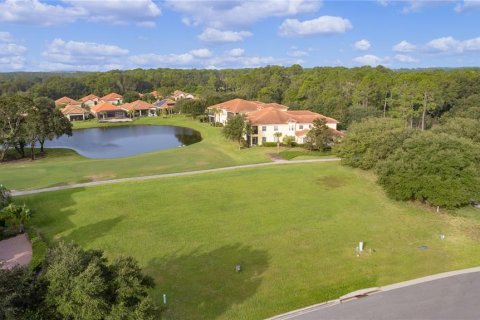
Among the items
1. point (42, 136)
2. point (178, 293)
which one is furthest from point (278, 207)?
point (42, 136)

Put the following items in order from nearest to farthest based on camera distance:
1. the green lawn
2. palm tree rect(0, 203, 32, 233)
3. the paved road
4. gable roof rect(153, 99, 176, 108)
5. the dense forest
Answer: the paved road
palm tree rect(0, 203, 32, 233)
the green lawn
the dense forest
gable roof rect(153, 99, 176, 108)

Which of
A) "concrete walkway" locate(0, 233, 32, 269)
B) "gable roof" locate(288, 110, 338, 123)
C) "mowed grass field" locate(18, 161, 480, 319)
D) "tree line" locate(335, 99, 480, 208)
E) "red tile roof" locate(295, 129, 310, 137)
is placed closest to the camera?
"mowed grass field" locate(18, 161, 480, 319)

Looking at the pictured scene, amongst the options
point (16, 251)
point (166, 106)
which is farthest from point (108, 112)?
point (16, 251)

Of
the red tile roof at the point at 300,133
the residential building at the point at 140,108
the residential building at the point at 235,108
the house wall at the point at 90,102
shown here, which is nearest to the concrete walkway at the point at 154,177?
the red tile roof at the point at 300,133

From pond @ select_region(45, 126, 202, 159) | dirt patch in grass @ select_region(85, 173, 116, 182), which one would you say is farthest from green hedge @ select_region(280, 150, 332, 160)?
pond @ select_region(45, 126, 202, 159)

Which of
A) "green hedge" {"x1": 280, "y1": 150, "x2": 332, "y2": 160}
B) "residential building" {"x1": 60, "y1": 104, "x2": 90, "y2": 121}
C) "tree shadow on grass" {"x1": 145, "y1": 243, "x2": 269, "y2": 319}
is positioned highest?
"residential building" {"x1": 60, "y1": 104, "x2": 90, "y2": 121}

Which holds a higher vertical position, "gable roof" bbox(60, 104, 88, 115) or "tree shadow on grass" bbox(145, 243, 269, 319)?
"gable roof" bbox(60, 104, 88, 115)

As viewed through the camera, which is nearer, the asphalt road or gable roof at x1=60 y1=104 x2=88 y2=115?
the asphalt road

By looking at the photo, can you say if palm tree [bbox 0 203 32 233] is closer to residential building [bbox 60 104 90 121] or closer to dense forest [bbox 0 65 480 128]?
dense forest [bbox 0 65 480 128]
